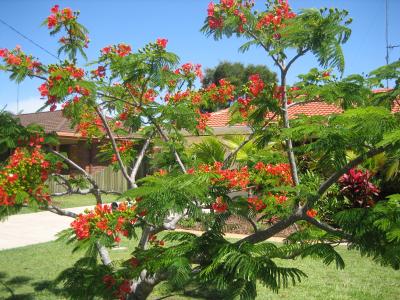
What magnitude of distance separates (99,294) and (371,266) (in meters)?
5.15

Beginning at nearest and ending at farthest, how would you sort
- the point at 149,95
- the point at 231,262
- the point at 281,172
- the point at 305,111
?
the point at 231,262 → the point at 281,172 → the point at 149,95 → the point at 305,111

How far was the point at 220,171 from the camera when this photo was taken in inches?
132

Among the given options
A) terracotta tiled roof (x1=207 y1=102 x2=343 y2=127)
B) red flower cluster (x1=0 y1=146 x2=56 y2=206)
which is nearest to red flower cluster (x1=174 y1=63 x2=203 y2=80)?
red flower cluster (x1=0 y1=146 x2=56 y2=206)

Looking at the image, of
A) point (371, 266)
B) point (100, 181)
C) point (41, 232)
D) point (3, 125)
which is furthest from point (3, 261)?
point (100, 181)

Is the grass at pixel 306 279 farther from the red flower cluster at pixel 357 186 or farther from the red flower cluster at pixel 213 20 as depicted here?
the red flower cluster at pixel 213 20

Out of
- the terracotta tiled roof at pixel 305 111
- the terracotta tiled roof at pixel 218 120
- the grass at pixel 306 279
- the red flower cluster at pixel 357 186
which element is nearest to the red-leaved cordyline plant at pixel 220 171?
the grass at pixel 306 279

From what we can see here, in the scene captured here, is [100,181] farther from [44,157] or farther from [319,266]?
[44,157]

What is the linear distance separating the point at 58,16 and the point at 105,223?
246 cm

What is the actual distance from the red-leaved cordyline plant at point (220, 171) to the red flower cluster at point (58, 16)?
1 cm

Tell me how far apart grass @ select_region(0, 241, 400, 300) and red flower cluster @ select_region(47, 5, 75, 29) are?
11.6ft

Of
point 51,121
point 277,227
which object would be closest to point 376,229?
point 277,227

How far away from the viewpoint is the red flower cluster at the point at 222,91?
5426 millimetres

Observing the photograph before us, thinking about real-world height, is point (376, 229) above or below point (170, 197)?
below

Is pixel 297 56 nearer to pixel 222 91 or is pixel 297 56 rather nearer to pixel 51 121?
pixel 222 91
